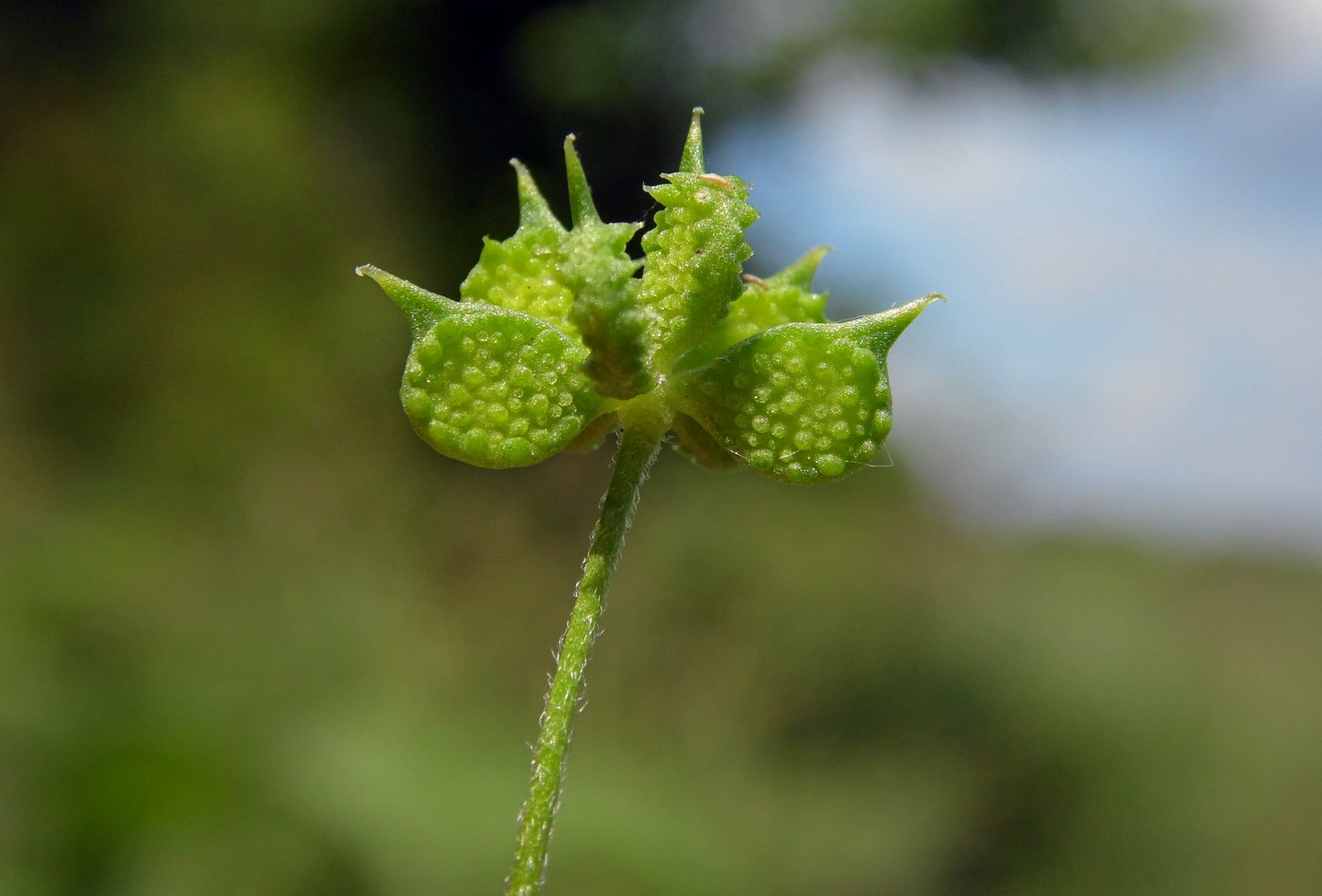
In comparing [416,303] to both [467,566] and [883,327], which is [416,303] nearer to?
[883,327]

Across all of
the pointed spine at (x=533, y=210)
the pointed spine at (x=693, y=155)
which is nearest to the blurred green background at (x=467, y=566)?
the pointed spine at (x=533, y=210)

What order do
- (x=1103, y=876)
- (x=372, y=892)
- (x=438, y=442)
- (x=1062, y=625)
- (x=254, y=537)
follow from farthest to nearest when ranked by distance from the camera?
1. (x=1062, y=625)
2. (x=1103, y=876)
3. (x=254, y=537)
4. (x=372, y=892)
5. (x=438, y=442)

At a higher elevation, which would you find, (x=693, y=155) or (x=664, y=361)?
(x=693, y=155)

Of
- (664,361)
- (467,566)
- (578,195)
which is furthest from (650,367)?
(467,566)

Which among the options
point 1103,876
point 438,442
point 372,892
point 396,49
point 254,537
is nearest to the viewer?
point 438,442

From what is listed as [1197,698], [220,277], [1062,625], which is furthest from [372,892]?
[1197,698]

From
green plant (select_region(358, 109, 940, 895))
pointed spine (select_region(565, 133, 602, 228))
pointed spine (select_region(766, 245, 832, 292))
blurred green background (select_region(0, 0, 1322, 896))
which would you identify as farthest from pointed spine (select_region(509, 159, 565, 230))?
blurred green background (select_region(0, 0, 1322, 896))

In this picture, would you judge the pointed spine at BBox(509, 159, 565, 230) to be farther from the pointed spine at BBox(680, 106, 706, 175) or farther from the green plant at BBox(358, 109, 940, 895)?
the pointed spine at BBox(680, 106, 706, 175)

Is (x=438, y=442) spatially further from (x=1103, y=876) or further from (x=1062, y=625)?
(x=1062, y=625)
